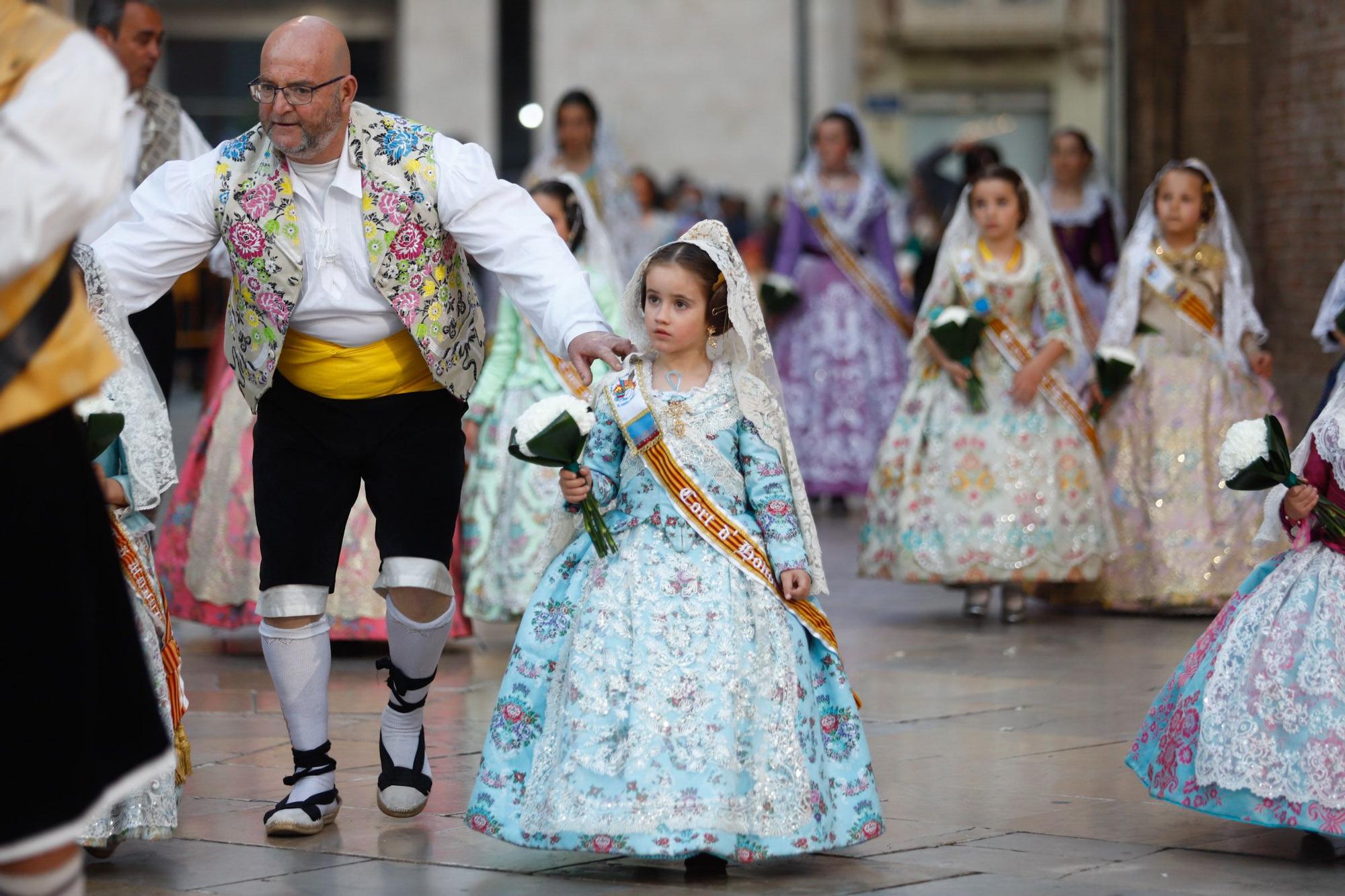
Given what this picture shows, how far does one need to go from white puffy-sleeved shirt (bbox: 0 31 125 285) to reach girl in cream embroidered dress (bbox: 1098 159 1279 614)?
6074 mm

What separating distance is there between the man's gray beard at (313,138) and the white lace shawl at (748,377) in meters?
0.77

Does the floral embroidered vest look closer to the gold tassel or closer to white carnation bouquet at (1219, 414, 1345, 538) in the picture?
the gold tassel

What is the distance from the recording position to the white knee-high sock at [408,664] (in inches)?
205

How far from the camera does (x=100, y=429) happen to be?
443 centimetres

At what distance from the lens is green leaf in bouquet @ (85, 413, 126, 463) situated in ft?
14.5

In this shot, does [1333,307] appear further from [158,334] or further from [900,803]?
[158,334]

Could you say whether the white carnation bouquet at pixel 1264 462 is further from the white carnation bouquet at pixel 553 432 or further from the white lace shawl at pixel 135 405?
the white lace shawl at pixel 135 405

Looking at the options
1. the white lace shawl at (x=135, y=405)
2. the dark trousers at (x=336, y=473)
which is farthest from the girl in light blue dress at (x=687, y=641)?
the white lace shawl at (x=135, y=405)

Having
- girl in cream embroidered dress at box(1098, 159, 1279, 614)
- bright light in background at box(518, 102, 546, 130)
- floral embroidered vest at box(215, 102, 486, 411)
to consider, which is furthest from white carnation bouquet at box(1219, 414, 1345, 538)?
bright light in background at box(518, 102, 546, 130)

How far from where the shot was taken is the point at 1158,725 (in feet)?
16.5

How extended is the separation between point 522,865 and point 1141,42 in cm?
861

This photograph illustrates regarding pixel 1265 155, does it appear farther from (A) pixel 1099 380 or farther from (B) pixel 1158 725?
(B) pixel 1158 725

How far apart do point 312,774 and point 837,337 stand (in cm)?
750

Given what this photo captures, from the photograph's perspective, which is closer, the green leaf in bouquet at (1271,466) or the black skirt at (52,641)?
the black skirt at (52,641)
